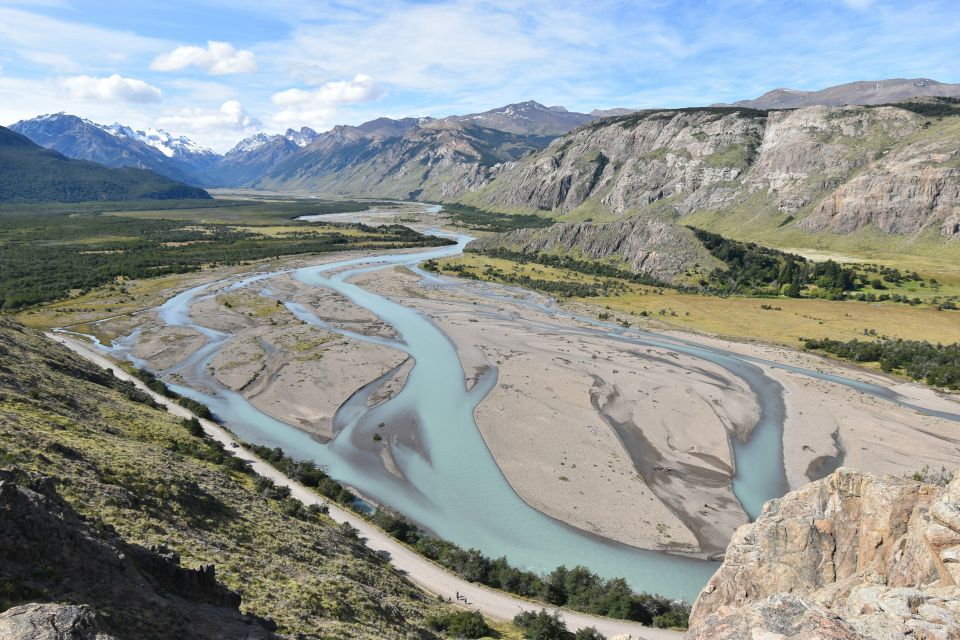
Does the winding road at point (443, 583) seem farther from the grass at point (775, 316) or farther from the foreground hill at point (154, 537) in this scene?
the grass at point (775, 316)

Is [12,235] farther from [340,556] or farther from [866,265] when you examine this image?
[866,265]

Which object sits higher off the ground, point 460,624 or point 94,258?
point 94,258

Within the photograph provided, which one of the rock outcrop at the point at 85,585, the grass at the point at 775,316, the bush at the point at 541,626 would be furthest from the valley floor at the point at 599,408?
the rock outcrop at the point at 85,585

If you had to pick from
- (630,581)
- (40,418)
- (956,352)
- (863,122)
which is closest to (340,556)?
(630,581)

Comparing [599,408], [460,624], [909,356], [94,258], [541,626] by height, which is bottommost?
[541,626]

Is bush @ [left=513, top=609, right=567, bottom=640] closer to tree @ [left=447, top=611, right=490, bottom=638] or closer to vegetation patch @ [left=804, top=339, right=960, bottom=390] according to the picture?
tree @ [left=447, top=611, right=490, bottom=638]

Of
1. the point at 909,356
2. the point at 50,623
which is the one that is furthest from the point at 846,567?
the point at 909,356

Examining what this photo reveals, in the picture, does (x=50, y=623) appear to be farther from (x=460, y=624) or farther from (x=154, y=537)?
(x=460, y=624)
